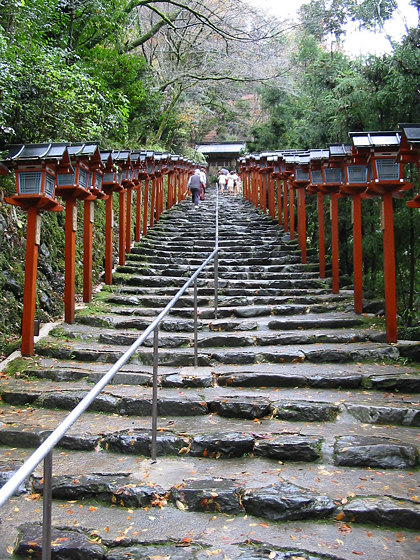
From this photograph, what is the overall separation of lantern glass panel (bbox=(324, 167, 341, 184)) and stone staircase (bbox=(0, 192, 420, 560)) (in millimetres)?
2127

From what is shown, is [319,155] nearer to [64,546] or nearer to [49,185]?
[49,185]

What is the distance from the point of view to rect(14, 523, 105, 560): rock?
2691 mm

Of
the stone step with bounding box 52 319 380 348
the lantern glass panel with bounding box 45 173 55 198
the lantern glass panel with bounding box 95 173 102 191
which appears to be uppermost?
the lantern glass panel with bounding box 95 173 102 191

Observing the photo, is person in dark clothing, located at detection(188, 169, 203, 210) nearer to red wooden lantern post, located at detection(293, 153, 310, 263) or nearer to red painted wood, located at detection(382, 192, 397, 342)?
red wooden lantern post, located at detection(293, 153, 310, 263)

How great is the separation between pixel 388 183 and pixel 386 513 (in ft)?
13.8

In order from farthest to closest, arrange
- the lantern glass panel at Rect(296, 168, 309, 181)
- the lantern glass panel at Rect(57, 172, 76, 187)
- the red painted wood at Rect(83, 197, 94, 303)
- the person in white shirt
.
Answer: the person in white shirt
the lantern glass panel at Rect(296, 168, 309, 181)
the red painted wood at Rect(83, 197, 94, 303)
the lantern glass panel at Rect(57, 172, 76, 187)

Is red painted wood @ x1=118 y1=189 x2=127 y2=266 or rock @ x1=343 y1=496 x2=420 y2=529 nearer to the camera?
rock @ x1=343 y1=496 x2=420 y2=529

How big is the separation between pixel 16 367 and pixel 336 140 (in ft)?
27.2

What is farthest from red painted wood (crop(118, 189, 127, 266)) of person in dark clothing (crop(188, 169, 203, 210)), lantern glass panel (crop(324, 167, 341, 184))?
person in dark clothing (crop(188, 169, 203, 210))

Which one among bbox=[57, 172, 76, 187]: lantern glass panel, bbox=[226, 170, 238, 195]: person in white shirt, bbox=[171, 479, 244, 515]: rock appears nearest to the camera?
bbox=[171, 479, 244, 515]: rock

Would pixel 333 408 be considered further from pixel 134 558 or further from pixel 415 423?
pixel 134 558

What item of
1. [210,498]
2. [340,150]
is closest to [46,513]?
[210,498]

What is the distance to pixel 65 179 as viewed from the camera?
21.9ft

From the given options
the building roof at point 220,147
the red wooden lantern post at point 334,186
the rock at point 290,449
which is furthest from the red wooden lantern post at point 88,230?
the building roof at point 220,147
